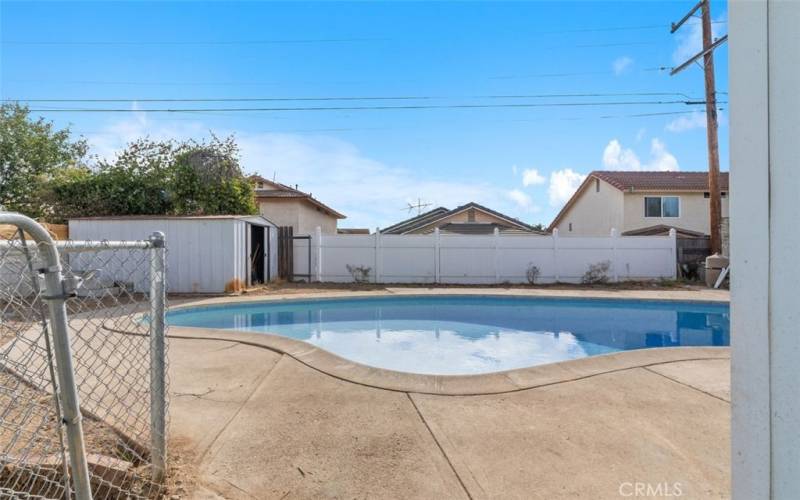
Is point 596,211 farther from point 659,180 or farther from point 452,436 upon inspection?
point 452,436

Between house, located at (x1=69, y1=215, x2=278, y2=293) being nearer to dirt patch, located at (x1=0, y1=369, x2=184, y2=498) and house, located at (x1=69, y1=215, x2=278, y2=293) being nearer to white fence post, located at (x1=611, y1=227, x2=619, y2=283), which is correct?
dirt patch, located at (x1=0, y1=369, x2=184, y2=498)

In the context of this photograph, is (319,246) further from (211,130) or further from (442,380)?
(442,380)

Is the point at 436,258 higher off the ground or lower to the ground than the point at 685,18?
lower

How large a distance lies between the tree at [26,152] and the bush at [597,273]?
72.2 ft

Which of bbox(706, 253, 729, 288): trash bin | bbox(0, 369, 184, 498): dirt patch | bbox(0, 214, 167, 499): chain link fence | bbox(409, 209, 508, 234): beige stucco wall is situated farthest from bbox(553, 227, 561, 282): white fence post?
bbox(0, 369, 184, 498): dirt patch

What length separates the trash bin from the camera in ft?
43.0

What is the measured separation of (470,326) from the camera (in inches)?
350

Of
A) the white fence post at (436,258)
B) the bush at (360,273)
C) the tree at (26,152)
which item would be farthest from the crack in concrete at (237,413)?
the tree at (26,152)

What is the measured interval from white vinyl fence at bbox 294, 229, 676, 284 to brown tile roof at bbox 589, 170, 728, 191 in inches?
265

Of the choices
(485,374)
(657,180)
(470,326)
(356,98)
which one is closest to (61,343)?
(485,374)

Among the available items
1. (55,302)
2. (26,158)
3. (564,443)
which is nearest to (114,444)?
(55,302)

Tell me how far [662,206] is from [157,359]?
23.6 m

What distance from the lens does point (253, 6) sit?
40.3ft

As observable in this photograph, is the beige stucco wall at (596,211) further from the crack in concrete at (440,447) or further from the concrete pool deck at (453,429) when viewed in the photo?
the crack in concrete at (440,447)
